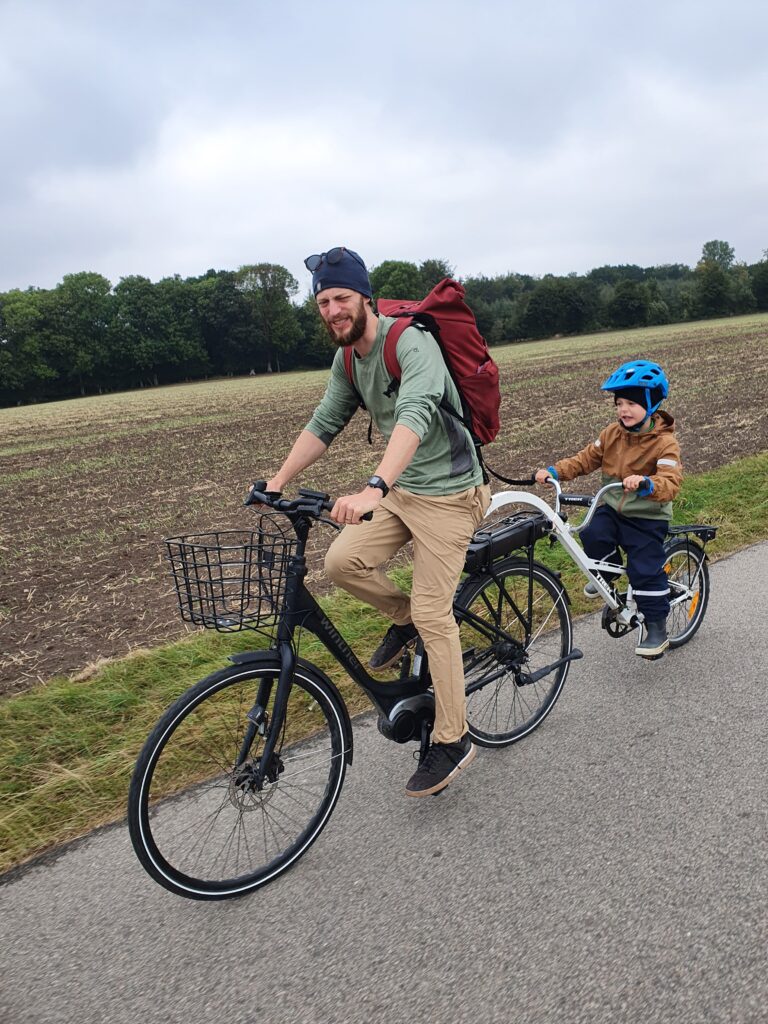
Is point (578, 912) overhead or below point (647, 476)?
below

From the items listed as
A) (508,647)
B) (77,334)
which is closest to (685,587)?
(508,647)

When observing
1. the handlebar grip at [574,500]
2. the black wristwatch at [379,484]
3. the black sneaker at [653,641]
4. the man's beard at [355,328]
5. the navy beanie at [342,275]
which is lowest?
the black sneaker at [653,641]

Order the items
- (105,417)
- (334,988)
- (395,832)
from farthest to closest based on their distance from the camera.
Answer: (105,417) < (395,832) < (334,988)

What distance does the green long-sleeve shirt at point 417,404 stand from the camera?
277cm

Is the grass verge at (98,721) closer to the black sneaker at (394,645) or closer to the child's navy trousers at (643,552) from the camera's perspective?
the black sneaker at (394,645)

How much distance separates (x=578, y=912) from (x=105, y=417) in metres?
34.8

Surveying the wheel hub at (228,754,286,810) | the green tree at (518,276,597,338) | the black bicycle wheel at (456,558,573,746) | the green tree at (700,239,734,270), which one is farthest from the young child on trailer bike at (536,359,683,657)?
the green tree at (700,239,734,270)

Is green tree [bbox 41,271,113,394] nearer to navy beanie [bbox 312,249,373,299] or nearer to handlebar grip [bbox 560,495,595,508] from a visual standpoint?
handlebar grip [bbox 560,495,595,508]

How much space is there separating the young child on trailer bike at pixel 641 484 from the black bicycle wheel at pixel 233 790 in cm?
202

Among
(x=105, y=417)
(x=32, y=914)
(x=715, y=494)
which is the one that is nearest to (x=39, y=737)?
(x=32, y=914)

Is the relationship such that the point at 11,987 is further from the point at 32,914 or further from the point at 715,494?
the point at 715,494

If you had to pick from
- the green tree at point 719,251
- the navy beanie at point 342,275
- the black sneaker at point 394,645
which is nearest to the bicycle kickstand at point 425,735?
the black sneaker at point 394,645

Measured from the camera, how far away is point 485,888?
2562mm

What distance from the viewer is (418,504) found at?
10.2 feet
